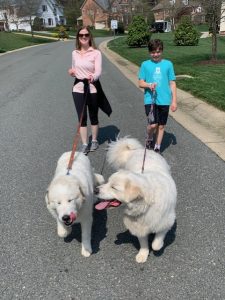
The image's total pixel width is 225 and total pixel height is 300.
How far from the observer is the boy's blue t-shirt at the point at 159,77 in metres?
5.76

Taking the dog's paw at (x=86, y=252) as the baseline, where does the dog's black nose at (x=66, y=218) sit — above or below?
above

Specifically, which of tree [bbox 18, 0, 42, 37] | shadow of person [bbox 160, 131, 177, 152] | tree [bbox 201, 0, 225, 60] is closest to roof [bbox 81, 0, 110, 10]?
tree [bbox 18, 0, 42, 37]

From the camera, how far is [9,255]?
3828 millimetres

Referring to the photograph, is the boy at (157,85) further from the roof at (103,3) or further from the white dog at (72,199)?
the roof at (103,3)

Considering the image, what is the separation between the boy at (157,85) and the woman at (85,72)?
2.73ft

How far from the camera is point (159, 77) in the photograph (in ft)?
19.0

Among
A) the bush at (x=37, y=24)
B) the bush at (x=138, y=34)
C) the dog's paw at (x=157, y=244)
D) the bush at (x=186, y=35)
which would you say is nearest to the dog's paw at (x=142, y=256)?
the dog's paw at (x=157, y=244)

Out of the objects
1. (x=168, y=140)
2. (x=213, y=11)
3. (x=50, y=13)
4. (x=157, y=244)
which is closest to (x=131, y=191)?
(x=157, y=244)

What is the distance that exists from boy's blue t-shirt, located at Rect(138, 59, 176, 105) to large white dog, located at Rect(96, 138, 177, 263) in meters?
2.17

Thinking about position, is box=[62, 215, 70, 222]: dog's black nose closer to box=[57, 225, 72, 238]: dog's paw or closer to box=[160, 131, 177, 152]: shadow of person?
box=[57, 225, 72, 238]: dog's paw

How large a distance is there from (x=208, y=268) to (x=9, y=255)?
204 centimetres

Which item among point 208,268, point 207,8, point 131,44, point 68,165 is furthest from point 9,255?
point 131,44

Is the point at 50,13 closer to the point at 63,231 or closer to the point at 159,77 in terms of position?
the point at 159,77

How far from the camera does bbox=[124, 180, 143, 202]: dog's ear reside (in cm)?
311
